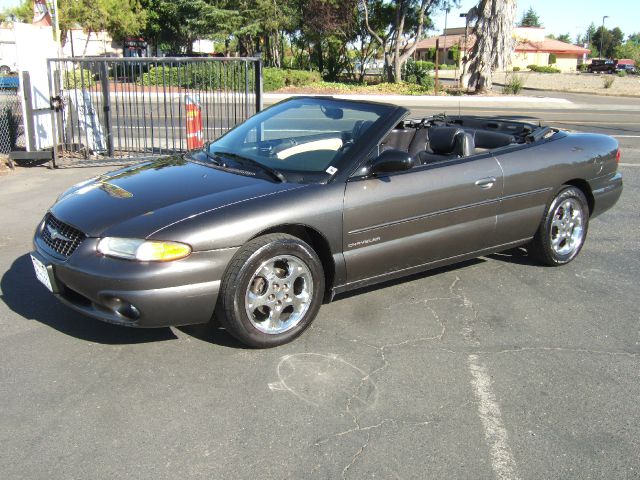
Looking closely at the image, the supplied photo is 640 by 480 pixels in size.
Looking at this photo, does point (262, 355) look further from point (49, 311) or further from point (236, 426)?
point (49, 311)

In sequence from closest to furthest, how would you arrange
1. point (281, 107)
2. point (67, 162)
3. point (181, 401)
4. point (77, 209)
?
point (181, 401) → point (77, 209) → point (281, 107) → point (67, 162)

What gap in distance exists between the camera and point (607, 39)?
115000 mm

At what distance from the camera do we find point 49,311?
175 inches

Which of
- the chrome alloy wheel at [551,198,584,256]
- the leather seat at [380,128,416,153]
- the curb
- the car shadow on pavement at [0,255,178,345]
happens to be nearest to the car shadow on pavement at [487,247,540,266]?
the chrome alloy wheel at [551,198,584,256]

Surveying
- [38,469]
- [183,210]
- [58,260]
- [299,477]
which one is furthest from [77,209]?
[299,477]

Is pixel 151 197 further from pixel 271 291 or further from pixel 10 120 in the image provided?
pixel 10 120

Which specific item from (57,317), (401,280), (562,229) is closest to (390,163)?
(401,280)

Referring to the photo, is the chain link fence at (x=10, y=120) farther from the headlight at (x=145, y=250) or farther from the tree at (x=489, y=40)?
the tree at (x=489, y=40)

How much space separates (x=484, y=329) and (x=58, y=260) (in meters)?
2.87

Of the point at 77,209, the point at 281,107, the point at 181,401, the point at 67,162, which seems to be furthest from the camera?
the point at 67,162

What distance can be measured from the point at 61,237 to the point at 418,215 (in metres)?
2.44

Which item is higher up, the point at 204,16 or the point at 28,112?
the point at 204,16

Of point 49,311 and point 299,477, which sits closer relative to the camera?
point 299,477

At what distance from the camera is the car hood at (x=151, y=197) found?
12.2 ft
